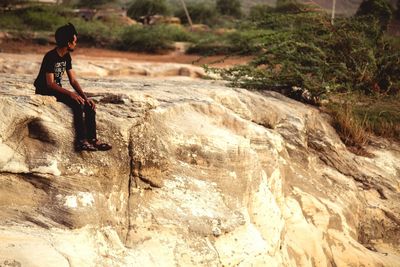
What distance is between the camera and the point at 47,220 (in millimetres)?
2285

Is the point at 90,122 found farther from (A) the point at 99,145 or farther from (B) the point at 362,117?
(B) the point at 362,117

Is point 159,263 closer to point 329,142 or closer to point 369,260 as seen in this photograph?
point 369,260

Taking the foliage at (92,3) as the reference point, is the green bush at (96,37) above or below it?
below

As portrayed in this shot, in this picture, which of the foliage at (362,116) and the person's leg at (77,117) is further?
the foliage at (362,116)

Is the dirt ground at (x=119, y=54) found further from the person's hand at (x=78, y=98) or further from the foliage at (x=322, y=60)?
the person's hand at (x=78, y=98)

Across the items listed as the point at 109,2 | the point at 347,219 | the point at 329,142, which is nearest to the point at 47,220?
the point at 347,219

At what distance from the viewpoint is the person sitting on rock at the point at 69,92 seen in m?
2.59

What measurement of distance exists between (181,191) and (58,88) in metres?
1.04

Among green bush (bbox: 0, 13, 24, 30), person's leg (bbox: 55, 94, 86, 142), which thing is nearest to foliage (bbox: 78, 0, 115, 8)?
green bush (bbox: 0, 13, 24, 30)

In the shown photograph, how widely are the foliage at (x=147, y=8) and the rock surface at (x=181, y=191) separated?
18.5 m

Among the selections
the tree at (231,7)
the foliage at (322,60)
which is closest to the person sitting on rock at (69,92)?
the foliage at (322,60)

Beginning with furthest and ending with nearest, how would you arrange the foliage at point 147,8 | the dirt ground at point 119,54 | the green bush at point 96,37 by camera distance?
1. the foliage at point 147,8
2. the green bush at point 96,37
3. the dirt ground at point 119,54

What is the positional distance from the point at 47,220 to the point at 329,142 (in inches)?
115

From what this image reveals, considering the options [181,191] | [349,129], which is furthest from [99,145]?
[349,129]
